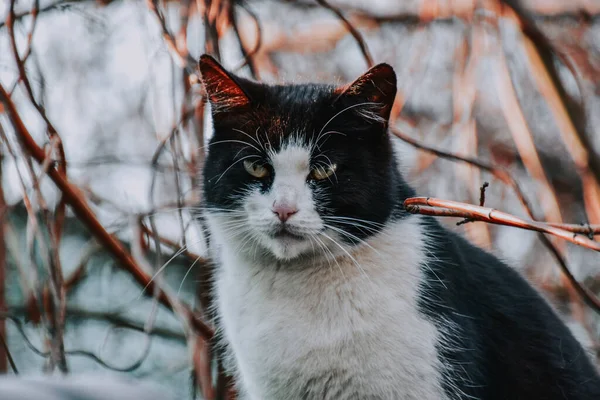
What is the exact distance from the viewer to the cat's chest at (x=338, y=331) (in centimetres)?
178

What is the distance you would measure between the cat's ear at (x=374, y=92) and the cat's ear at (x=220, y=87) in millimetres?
282

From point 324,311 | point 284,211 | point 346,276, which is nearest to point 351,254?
point 346,276

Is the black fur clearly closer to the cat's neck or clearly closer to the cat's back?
the cat's neck

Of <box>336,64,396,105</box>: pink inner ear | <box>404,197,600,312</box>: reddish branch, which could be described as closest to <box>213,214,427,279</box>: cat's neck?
<box>336,64,396,105</box>: pink inner ear

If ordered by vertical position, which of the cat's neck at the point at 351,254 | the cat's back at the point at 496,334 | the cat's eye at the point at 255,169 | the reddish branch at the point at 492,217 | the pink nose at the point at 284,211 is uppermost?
the cat's eye at the point at 255,169

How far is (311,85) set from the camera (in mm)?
2146

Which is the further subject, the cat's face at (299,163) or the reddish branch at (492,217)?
the cat's face at (299,163)

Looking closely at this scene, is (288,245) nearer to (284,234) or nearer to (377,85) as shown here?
(284,234)

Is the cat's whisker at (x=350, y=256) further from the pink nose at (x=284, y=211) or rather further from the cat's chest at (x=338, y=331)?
the pink nose at (x=284, y=211)

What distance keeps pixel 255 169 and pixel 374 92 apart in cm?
39

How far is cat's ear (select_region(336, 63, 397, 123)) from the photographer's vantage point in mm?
1875

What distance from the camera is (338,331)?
5.94ft

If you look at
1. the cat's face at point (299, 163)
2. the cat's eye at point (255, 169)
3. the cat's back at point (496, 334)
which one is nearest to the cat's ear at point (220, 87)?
the cat's face at point (299, 163)

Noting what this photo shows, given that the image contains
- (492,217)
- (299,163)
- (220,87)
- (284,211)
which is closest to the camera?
(492,217)
